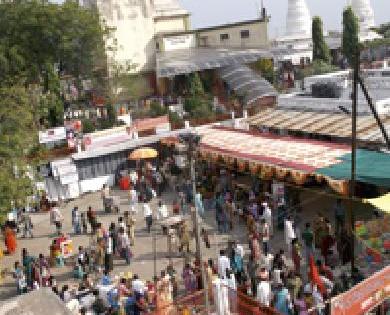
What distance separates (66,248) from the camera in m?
17.6

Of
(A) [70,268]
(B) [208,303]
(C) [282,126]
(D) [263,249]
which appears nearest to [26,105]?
(A) [70,268]

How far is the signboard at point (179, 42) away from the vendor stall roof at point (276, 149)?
15.2 m

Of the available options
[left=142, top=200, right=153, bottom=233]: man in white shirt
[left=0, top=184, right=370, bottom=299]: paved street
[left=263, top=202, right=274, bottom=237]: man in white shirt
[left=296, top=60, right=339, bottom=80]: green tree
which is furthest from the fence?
[left=296, top=60, right=339, bottom=80]: green tree

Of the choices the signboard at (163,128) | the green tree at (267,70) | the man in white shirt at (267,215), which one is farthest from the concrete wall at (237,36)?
the man in white shirt at (267,215)

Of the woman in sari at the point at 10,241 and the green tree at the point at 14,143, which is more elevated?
the green tree at the point at 14,143

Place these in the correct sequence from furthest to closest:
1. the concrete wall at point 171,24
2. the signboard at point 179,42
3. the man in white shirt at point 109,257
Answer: the concrete wall at point 171,24
the signboard at point 179,42
the man in white shirt at point 109,257

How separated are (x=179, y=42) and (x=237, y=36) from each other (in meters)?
4.02

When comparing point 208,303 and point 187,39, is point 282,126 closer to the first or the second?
Result: point 208,303

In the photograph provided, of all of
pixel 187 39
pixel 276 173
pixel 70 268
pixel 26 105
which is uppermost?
pixel 187 39

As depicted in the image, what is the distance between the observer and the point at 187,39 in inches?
1594

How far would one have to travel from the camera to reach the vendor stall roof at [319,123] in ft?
63.8

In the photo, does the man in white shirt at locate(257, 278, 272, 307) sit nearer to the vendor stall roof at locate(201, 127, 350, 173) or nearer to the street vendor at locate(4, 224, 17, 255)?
the vendor stall roof at locate(201, 127, 350, 173)

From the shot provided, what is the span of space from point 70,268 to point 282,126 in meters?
11.1

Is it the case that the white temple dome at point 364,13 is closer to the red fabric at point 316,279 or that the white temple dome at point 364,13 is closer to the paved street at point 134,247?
the paved street at point 134,247
